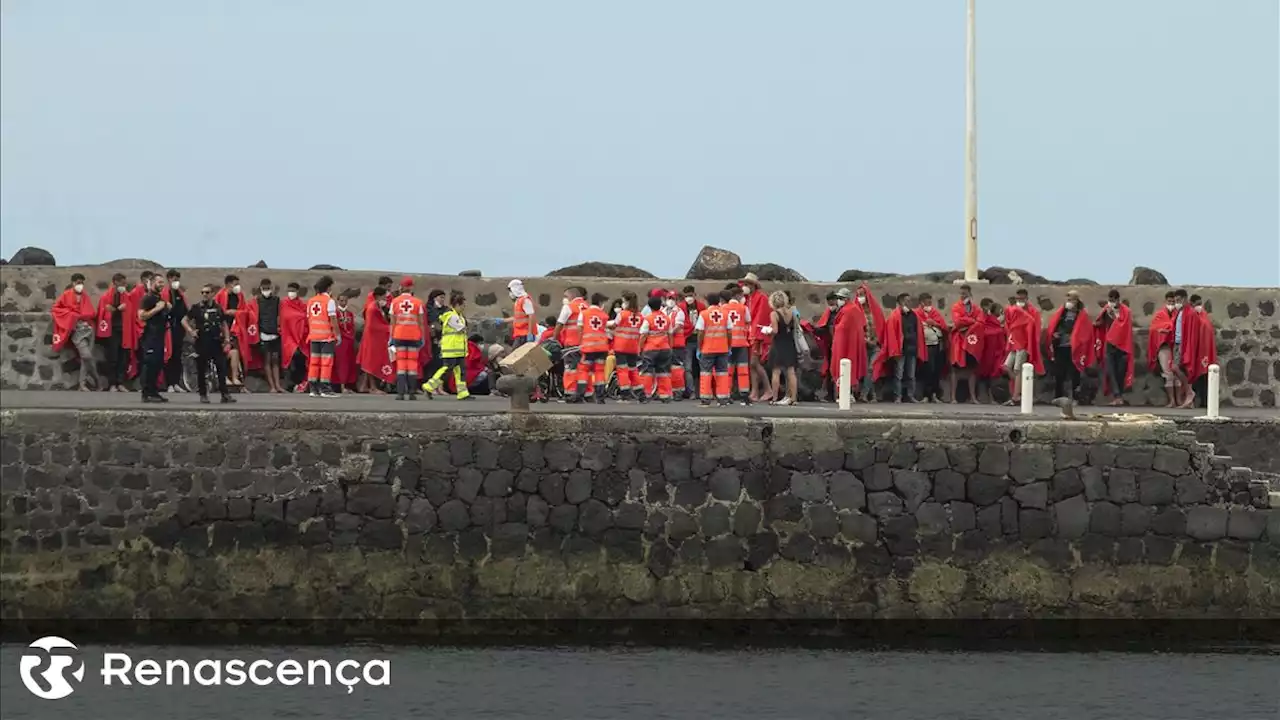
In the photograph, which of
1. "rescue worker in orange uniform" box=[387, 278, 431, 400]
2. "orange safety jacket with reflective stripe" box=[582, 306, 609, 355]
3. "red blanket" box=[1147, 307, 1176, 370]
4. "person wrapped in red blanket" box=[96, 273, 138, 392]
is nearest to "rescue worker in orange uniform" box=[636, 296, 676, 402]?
"orange safety jacket with reflective stripe" box=[582, 306, 609, 355]

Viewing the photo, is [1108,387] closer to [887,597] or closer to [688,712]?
[887,597]

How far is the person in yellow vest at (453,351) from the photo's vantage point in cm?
2439

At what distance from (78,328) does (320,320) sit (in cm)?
328

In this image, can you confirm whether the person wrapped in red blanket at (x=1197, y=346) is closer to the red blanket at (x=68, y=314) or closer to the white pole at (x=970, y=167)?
the white pole at (x=970, y=167)

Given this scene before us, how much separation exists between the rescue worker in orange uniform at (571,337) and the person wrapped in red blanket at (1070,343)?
5.65m

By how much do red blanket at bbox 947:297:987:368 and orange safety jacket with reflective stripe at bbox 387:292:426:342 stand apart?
635 cm

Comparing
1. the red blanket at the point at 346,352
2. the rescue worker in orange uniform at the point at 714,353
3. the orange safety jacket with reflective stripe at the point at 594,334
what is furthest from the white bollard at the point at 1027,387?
the red blanket at the point at 346,352

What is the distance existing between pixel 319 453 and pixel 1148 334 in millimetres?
11081

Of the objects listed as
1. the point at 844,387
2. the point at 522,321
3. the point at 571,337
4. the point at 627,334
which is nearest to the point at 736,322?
the point at 844,387

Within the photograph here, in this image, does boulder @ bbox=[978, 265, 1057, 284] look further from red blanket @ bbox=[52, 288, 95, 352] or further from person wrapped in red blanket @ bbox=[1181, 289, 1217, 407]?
red blanket @ bbox=[52, 288, 95, 352]

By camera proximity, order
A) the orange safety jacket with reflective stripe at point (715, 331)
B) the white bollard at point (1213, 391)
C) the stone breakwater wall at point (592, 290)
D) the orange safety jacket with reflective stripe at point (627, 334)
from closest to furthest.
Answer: the white bollard at point (1213, 391)
the orange safety jacket with reflective stripe at point (715, 331)
the orange safety jacket with reflective stripe at point (627, 334)
the stone breakwater wall at point (592, 290)

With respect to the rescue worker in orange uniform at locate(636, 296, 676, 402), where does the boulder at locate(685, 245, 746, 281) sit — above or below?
above

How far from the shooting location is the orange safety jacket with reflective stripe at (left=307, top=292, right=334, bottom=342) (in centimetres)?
2511

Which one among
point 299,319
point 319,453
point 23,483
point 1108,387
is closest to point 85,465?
point 23,483
